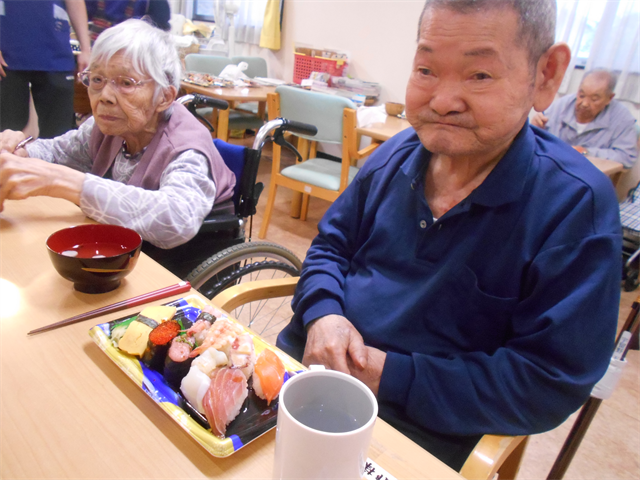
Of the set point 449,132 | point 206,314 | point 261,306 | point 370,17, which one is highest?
point 370,17

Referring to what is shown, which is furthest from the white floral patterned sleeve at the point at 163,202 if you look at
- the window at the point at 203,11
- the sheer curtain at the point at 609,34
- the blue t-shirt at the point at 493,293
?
the window at the point at 203,11

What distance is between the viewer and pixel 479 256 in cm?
85

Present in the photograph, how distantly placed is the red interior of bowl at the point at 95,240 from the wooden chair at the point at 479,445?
209mm

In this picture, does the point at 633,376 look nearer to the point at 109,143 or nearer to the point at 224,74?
the point at 109,143

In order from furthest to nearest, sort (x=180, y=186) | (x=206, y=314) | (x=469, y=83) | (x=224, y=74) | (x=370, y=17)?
(x=370, y=17) < (x=224, y=74) < (x=180, y=186) < (x=469, y=83) < (x=206, y=314)

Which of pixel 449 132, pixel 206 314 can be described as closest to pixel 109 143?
pixel 206 314

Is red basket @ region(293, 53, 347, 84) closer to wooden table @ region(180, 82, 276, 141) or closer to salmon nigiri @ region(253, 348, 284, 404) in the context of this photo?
wooden table @ region(180, 82, 276, 141)

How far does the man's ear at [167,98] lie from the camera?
1.27m

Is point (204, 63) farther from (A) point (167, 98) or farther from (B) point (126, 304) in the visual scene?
(B) point (126, 304)

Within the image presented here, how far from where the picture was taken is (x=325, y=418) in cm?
45

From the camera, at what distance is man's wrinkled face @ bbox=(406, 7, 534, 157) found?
749 mm

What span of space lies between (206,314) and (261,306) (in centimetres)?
136

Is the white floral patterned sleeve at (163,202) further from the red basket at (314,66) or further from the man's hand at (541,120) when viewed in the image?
the red basket at (314,66)

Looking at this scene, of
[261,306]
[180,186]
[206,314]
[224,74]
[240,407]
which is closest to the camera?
[240,407]
